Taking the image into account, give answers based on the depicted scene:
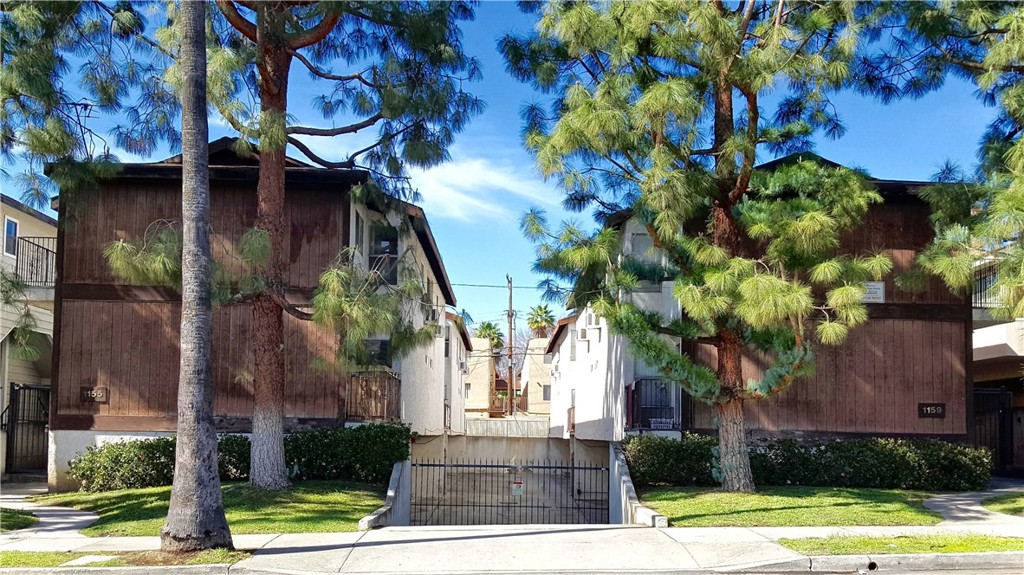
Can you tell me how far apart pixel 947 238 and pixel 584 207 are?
6.04 meters

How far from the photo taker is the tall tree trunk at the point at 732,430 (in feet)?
47.6

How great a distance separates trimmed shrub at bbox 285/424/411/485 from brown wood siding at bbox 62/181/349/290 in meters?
3.19

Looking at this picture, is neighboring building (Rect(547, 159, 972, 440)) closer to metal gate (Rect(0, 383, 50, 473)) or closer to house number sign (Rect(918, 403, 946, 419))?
house number sign (Rect(918, 403, 946, 419))

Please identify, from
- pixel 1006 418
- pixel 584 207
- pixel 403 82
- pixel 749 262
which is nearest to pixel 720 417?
pixel 749 262

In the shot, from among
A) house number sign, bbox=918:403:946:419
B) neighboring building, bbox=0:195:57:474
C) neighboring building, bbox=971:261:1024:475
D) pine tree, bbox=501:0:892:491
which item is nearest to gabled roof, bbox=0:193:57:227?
neighboring building, bbox=0:195:57:474

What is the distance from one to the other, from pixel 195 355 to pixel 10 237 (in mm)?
14373

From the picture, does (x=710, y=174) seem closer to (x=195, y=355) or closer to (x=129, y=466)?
(x=195, y=355)

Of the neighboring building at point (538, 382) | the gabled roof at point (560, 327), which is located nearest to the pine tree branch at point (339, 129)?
the gabled roof at point (560, 327)

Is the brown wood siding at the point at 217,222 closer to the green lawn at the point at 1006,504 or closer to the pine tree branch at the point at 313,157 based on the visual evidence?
the pine tree branch at the point at 313,157

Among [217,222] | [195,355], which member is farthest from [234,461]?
[195,355]

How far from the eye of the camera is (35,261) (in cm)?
2038

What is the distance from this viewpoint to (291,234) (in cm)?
1738

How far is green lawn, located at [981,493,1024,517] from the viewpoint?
13.4 meters

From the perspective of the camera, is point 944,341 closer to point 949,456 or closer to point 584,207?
point 949,456
